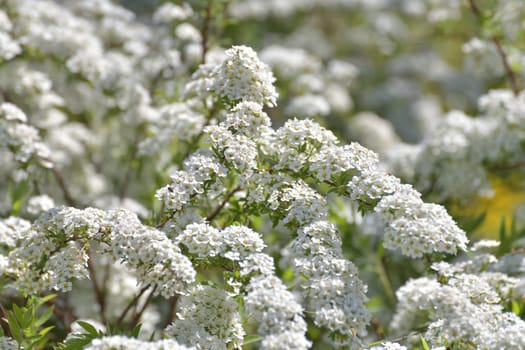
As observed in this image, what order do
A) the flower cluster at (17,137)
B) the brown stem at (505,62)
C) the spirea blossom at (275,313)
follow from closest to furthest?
1. the spirea blossom at (275,313)
2. the flower cluster at (17,137)
3. the brown stem at (505,62)

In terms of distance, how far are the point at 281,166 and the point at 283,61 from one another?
4025mm

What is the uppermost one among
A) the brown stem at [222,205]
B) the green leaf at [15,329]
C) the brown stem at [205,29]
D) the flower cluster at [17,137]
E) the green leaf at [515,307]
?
the brown stem at [205,29]

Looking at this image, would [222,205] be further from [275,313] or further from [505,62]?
[505,62]

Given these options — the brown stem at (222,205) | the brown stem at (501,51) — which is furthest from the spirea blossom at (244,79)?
the brown stem at (501,51)

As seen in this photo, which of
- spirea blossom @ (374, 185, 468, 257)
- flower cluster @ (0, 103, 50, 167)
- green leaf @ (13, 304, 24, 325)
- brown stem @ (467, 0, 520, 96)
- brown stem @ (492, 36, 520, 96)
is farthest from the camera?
brown stem @ (492, 36, 520, 96)

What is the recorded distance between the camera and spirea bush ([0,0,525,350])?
355 centimetres

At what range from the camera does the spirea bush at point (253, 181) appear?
3549mm

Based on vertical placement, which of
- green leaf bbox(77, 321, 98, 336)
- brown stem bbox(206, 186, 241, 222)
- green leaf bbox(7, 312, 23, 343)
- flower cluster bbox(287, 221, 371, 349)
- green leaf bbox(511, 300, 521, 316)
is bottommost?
green leaf bbox(7, 312, 23, 343)

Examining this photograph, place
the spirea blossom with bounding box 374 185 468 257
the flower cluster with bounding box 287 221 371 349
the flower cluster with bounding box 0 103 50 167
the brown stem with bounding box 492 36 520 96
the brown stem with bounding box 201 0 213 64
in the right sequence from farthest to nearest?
the brown stem with bounding box 492 36 520 96
the brown stem with bounding box 201 0 213 64
the flower cluster with bounding box 0 103 50 167
the spirea blossom with bounding box 374 185 468 257
the flower cluster with bounding box 287 221 371 349

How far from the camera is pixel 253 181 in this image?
13.1 ft

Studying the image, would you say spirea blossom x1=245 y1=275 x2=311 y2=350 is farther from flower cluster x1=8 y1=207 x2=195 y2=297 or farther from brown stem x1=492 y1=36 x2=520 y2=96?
brown stem x1=492 y1=36 x2=520 y2=96

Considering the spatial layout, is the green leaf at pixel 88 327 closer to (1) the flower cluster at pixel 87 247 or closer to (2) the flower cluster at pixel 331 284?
(1) the flower cluster at pixel 87 247

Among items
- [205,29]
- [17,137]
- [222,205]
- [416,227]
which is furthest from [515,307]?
[17,137]

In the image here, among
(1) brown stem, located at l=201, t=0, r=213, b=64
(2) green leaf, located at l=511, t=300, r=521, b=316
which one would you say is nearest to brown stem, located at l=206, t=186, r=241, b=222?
(1) brown stem, located at l=201, t=0, r=213, b=64
